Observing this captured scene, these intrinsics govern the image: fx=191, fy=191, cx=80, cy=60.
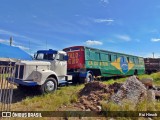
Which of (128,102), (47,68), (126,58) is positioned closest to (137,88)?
(128,102)

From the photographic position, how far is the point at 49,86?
30.2ft

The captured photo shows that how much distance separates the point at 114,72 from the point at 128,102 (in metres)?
10.8

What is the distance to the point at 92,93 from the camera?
7.76m

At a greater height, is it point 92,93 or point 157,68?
point 157,68

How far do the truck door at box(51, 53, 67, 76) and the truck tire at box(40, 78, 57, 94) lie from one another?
1.04 metres

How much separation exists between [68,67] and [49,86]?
4.13 metres

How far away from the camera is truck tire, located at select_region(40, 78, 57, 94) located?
8.91 metres

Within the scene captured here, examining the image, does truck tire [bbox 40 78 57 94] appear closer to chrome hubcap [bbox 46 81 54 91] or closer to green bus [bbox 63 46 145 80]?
chrome hubcap [bbox 46 81 54 91]

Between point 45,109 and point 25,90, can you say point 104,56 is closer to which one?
point 25,90

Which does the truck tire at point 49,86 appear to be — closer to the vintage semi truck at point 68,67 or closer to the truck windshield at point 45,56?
the vintage semi truck at point 68,67

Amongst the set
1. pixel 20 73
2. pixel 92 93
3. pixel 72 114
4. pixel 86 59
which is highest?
pixel 86 59

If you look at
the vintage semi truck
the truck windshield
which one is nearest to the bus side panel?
the vintage semi truck

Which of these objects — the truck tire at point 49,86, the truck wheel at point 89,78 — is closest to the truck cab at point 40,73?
the truck tire at point 49,86

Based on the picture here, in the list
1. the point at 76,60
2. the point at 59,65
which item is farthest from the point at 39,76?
the point at 76,60
